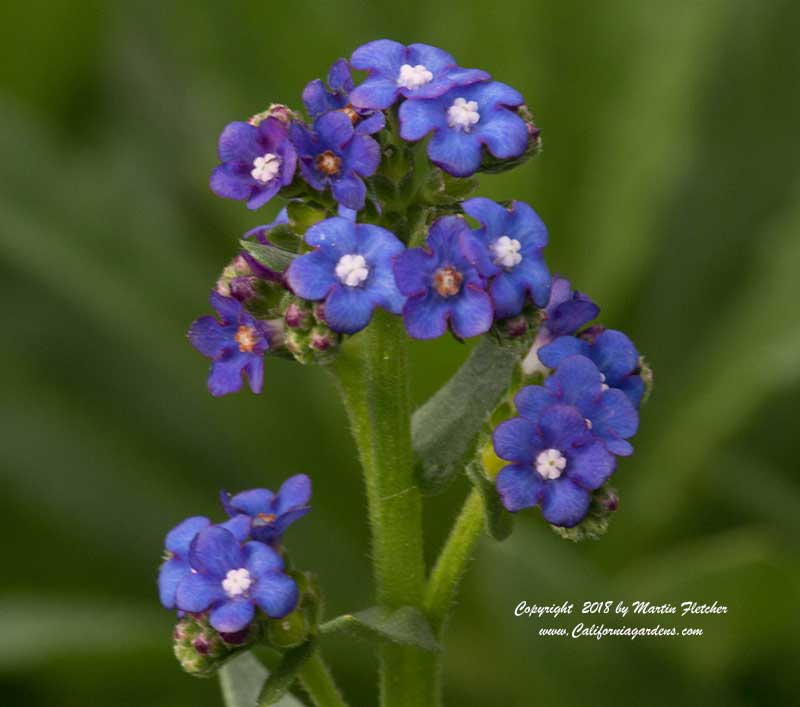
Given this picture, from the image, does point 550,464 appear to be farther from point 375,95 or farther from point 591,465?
point 375,95

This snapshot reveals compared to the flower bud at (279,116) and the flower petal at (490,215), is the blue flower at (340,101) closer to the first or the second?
the flower bud at (279,116)

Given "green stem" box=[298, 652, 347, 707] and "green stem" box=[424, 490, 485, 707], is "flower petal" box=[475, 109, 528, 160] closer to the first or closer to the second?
"green stem" box=[424, 490, 485, 707]

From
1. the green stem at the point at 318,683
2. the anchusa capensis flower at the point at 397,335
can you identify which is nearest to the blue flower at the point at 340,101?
the anchusa capensis flower at the point at 397,335

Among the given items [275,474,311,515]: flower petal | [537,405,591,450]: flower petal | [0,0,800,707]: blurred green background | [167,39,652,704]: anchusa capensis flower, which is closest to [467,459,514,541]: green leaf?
[167,39,652,704]: anchusa capensis flower

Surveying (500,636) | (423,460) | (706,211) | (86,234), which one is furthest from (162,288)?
(423,460)

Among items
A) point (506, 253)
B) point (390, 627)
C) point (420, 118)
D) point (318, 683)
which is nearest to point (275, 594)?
point (390, 627)
